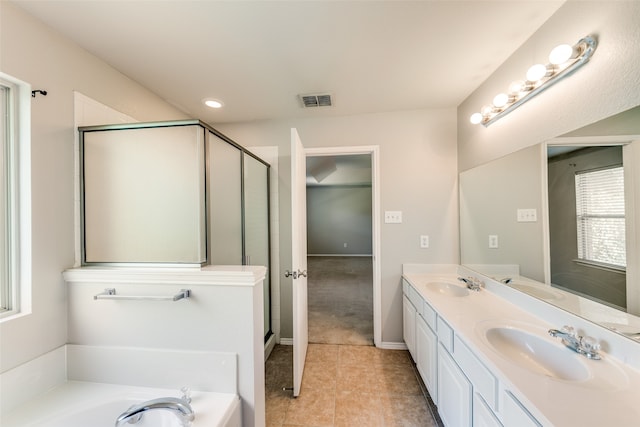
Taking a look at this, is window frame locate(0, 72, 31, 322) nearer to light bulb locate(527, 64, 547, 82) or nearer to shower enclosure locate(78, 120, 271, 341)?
shower enclosure locate(78, 120, 271, 341)

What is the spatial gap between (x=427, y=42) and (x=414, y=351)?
89.8 inches

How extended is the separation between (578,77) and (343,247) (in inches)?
260

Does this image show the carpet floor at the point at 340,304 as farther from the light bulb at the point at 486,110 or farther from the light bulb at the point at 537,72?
the light bulb at the point at 537,72

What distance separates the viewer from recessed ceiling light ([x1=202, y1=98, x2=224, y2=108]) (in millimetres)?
2023

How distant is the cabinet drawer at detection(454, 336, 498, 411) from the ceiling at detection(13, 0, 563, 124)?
66.5 inches

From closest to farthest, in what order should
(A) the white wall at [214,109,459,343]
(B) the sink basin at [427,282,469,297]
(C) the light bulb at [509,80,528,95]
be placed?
(C) the light bulb at [509,80,528,95] < (B) the sink basin at [427,282,469,297] < (A) the white wall at [214,109,459,343]

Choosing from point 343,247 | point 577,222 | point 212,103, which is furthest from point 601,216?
point 343,247

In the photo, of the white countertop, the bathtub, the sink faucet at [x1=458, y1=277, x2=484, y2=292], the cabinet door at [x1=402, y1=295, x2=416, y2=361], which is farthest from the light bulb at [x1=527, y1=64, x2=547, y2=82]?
the bathtub

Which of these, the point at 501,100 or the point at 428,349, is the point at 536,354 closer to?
the point at 428,349

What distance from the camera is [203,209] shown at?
1.31 m

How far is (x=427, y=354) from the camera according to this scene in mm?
1647

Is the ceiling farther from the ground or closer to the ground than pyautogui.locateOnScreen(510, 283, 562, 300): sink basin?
farther from the ground

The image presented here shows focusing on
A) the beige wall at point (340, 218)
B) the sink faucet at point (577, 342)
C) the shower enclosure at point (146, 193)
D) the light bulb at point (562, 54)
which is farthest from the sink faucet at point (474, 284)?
the beige wall at point (340, 218)

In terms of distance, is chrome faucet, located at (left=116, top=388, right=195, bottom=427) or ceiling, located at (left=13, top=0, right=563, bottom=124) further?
ceiling, located at (left=13, top=0, right=563, bottom=124)
